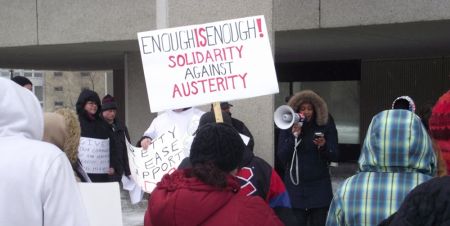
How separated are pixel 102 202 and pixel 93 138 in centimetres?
454

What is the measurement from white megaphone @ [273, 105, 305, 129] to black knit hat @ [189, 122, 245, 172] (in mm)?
3153

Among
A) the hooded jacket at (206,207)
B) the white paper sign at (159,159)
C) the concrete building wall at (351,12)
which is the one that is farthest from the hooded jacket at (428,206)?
the concrete building wall at (351,12)

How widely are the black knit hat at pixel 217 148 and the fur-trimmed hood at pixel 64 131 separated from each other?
0.74 m

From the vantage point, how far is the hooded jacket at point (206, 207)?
2619 mm

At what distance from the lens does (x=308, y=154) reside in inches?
242

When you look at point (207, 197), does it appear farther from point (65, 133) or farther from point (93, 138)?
point (93, 138)

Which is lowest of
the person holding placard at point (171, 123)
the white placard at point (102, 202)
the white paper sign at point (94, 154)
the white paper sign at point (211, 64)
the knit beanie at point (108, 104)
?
the white paper sign at point (94, 154)

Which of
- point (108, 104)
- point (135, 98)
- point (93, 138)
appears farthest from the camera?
point (135, 98)

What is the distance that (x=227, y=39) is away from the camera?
5242 mm

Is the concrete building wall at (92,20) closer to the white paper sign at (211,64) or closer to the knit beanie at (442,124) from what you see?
the white paper sign at (211,64)

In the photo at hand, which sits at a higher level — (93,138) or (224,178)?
(224,178)

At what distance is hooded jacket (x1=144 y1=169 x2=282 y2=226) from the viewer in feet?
8.59

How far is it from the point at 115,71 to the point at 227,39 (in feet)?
49.7

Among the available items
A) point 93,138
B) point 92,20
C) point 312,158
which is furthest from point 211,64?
point 92,20
